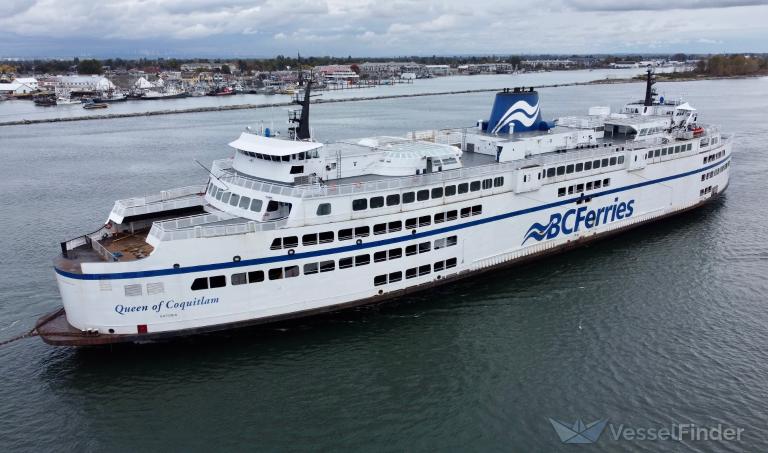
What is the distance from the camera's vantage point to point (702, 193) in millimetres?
37688

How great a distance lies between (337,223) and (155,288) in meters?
6.98

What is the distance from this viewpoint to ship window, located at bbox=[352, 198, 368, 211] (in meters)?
22.1

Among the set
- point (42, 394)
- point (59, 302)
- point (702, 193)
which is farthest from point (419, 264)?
point (702, 193)

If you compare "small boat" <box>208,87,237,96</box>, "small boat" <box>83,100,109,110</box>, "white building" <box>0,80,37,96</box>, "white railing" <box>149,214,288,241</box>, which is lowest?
"white railing" <box>149,214,288,241</box>

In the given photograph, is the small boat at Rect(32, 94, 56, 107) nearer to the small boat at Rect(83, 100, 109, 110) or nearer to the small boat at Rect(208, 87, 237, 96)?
the small boat at Rect(83, 100, 109, 110)

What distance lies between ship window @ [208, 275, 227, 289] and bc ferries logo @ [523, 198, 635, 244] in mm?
15284

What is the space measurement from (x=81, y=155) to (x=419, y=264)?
5588cm

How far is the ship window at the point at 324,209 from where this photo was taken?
21328 mm

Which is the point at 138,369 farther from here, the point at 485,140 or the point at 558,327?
the point at 485,140

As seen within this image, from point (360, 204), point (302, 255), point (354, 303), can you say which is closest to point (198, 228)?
point (302, 255)

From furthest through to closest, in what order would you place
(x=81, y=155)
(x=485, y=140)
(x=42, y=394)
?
(x=81, y=155), (x=485, y=140), (x=42, y=394)

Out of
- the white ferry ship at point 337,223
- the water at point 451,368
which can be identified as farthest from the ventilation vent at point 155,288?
the water at point 451,368

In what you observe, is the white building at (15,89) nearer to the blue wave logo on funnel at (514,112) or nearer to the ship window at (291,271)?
the blue wave logo on funnel at (514,112)

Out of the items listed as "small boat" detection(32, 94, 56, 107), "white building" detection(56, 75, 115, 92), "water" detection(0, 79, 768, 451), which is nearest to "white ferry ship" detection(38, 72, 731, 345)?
"water" detection(0, 79, 768, 451)
